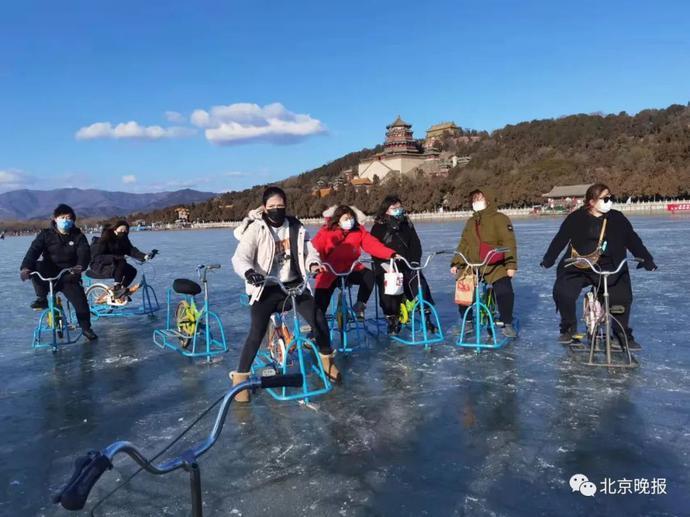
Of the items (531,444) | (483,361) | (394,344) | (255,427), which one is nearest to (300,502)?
(255,427)

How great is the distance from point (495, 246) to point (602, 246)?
136cm

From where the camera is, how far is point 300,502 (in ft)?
10.3

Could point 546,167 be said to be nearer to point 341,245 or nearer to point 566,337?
point 566,337

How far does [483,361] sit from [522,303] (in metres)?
3.74

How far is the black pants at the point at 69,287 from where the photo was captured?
758 cm

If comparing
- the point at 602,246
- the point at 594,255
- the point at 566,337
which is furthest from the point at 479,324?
the point at 602,246

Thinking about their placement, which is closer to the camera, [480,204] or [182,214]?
[480,204]

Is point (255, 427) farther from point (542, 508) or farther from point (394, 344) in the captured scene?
point (394, 344)

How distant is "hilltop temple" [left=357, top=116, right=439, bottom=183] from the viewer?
429 ft

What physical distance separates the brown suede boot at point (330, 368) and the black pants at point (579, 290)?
2.78 m

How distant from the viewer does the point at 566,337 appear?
6.41 metres

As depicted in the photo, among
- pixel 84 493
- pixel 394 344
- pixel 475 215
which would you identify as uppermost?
pixel 475 215

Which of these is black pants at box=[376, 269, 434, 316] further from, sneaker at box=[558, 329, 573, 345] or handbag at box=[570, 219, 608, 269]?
handbag at box=[570, 219, 608, 269]

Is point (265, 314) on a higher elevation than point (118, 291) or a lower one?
higher
